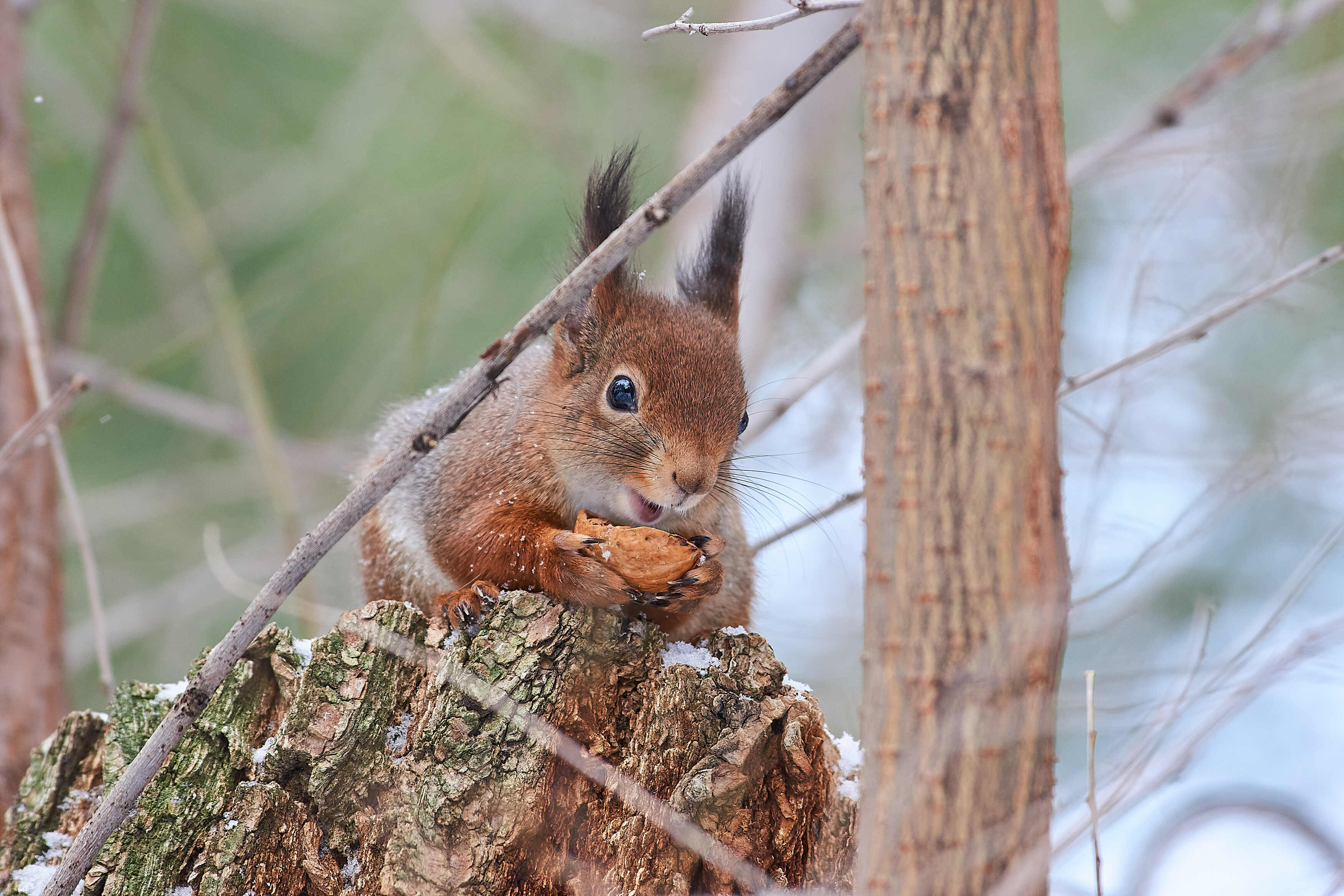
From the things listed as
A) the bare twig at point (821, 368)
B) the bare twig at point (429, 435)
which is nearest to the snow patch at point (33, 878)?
the bare twig at point (429, 435)

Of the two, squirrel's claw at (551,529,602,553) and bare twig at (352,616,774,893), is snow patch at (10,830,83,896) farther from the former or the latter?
squirrel's claw at (551,529,602,553)

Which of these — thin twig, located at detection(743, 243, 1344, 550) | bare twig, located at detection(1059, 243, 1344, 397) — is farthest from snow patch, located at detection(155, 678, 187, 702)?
bare twig, located at detection(1059, 243, 1344, 397)

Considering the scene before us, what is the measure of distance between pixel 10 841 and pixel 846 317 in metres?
3.17

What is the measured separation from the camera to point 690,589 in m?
1.70

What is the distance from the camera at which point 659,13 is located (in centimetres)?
539

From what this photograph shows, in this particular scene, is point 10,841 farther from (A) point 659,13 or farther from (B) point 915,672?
(A) point 659,13

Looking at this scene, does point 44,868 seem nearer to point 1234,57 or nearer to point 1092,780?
point 1092,780

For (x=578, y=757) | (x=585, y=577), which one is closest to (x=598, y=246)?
(x=585, y=577)

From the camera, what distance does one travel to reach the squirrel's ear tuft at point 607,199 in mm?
1767

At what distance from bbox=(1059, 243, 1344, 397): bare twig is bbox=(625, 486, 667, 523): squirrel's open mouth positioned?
0.67m

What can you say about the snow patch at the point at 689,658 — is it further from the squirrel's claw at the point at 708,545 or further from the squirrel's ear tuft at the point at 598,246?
the squirrel's ear tuft at the point at 598,246

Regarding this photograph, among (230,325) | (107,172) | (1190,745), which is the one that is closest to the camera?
(1190,745)

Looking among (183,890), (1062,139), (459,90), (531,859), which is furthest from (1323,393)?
(459,90)

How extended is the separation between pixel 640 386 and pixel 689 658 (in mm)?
457
